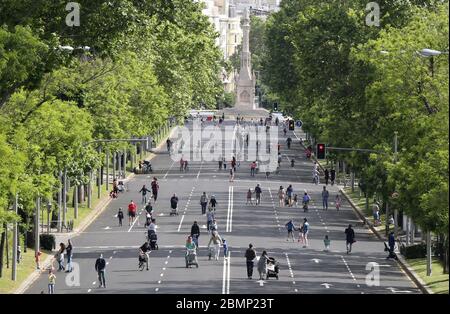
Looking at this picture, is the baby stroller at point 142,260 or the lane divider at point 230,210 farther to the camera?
the lane divider at point 230,210

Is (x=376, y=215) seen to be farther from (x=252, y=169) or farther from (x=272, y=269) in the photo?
(x=252, y=169)

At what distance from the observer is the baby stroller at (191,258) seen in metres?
71.4

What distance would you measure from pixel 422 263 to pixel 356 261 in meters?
2.83

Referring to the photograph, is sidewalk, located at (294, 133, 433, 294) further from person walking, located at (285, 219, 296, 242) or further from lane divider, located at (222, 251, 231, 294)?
lane divider, located at (222, 251, 231, 294)

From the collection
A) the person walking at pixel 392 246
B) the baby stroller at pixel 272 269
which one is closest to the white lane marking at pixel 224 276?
the baby stroller at pixel 272 269

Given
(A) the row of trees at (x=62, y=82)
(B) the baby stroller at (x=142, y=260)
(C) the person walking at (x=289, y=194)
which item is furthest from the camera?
(C) the person walking at (x=289, y=194)

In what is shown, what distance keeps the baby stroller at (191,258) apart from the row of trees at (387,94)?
8732 millimetres

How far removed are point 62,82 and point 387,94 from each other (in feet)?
46.8

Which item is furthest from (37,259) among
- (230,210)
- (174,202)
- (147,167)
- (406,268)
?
(147,167)

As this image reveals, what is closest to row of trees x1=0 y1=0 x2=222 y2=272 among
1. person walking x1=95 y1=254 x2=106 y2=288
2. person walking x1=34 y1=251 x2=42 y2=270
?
person walking x1=34 y1=251 x2=42 y2=270

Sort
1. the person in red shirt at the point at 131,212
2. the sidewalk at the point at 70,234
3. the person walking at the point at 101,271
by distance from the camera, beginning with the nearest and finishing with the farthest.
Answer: the person walking at the point at 101,271
the sidewalk at the point at 70,234
the person in red shirt at the point at 131,212

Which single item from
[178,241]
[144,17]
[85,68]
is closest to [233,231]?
[178,241]

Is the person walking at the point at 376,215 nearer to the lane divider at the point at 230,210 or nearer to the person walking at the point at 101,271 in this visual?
the lane divider at the point at 230,210

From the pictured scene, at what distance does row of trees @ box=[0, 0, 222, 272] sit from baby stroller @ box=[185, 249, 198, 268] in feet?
19.8
